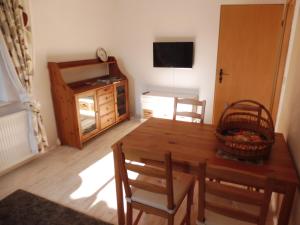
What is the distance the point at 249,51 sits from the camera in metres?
3.18

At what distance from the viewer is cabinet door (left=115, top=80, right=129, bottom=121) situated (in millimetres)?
3905

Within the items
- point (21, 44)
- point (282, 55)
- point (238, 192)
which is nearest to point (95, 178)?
point (21, 44)

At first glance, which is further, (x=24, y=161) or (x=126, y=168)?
(x=24, y=161)

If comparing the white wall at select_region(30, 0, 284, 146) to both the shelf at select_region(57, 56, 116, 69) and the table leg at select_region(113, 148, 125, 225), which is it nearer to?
the shelf at select_region(57, 56, 116, 69)

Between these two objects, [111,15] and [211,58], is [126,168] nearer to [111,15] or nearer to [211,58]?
[211,58]

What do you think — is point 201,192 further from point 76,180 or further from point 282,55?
point 282,55

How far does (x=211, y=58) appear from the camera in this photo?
358 cm

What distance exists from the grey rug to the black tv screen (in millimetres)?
2712

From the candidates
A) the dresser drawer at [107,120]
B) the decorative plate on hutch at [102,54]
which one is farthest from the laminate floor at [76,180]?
the decorative plate on hutch at [102,54]

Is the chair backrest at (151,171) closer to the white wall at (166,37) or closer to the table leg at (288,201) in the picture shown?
the table leg at (288,201)

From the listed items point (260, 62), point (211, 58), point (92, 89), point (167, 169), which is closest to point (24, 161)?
point (92, 89)

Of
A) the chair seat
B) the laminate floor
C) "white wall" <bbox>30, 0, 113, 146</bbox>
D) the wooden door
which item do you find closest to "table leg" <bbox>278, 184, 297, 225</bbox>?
the chair seat

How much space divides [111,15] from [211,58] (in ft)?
6.50

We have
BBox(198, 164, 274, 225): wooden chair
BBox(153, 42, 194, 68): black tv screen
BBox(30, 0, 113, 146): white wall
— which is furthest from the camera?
BBox(153, 42, 194, 68): black tv screen
